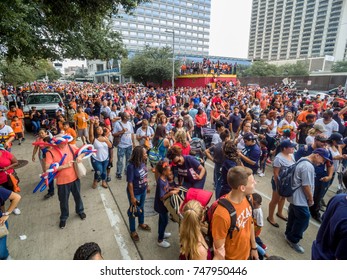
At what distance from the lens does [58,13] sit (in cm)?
662

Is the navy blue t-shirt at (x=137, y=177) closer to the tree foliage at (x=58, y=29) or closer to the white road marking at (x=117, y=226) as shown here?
the white road marking at (x=117, y=226)

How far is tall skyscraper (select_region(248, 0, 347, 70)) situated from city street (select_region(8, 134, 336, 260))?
105m

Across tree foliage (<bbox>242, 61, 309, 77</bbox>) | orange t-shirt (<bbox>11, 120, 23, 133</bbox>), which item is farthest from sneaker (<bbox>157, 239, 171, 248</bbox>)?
tree foliage (<bbox>242, 61, 309, 77</bbox>)

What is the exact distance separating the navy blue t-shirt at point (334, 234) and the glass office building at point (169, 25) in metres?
85.8

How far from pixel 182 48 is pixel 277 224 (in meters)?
99.8

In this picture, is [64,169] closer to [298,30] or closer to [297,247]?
[297,247]

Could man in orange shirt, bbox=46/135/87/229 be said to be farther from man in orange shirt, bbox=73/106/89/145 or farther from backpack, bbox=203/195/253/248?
man in orange shirt, bbox=73/106/89/145

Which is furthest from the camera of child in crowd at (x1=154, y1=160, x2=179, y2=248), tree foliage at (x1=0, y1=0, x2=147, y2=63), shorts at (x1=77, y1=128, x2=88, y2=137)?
shorts at (x1=77, y1=128, x2=88, y2=137)

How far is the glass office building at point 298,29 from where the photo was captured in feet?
334

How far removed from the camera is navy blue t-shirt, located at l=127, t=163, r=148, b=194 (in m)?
3.44

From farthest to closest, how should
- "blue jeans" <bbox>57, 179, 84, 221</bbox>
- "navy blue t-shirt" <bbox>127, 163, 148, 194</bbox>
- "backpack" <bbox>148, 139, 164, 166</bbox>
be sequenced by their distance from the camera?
"backpack" <bbox>148, 139, 164, 166</bbox> < "blue jeans" <bbox>57, 179, 84, 221</bbox> < "navy blue t-shirt" <bbox>127, 163, 148, 194</bbox>

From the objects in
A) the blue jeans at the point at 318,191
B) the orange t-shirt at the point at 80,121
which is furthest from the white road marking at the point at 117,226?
the orange t-shirt at the point at 80,121

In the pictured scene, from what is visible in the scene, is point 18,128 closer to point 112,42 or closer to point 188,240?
point 112,42

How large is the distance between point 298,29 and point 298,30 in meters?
0.69
